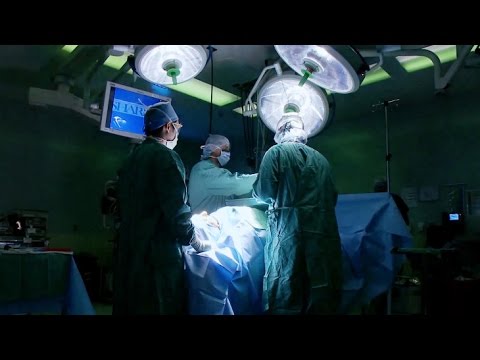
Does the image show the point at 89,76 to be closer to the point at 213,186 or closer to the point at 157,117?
the point at 213,186

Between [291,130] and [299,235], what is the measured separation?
687 millimetres

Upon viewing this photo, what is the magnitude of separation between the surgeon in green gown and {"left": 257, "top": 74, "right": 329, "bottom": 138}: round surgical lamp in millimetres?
439

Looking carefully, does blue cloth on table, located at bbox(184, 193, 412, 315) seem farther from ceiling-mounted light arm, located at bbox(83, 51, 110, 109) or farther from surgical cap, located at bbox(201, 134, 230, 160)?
ceiling-mounted light arm, located at bbox(83, 51, 110, 109)

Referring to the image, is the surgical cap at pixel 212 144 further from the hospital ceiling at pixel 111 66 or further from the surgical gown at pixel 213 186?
the hospital ceiling at pixel 111 66

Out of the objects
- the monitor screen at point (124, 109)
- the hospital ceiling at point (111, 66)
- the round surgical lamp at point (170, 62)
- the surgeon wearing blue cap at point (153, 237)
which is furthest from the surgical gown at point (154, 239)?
the hospital ceiling at point (111, 66)

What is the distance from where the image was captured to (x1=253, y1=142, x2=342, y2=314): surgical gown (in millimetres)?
2090

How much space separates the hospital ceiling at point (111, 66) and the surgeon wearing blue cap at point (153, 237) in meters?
1.66

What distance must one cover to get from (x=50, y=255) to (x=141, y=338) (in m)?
1.48

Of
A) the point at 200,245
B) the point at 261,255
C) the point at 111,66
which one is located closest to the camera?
the point at 200,245

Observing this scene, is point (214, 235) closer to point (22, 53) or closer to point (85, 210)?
point (22, 53)

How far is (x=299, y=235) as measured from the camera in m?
2.14

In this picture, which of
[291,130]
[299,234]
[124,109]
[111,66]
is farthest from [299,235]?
[111,66]

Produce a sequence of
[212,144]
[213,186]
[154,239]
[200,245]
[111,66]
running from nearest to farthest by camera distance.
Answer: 1. [154,239]
2. [200,245]
3. [213,186]
4. [212,144]
5. [111,66]
